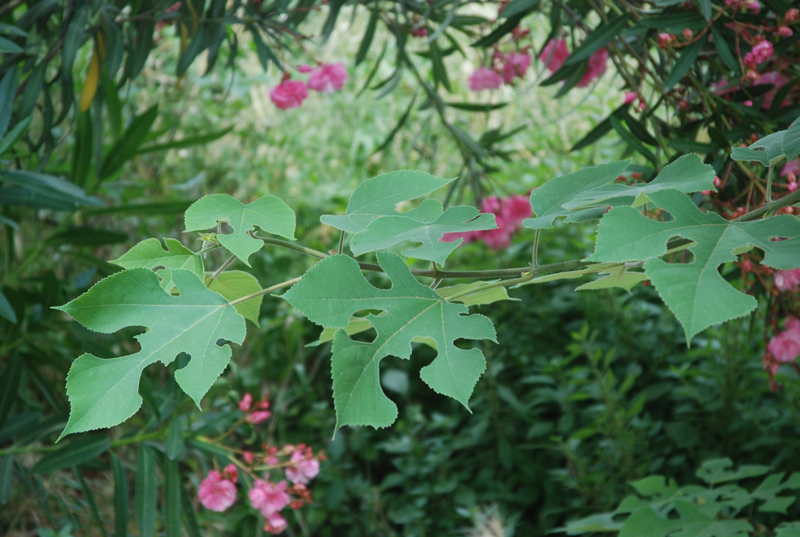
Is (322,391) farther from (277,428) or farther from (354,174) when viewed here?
(354,174)

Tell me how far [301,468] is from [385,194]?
0.75 meters

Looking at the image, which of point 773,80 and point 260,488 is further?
point 260,488

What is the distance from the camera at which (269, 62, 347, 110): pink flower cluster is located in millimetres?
1342

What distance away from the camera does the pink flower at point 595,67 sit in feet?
3.44

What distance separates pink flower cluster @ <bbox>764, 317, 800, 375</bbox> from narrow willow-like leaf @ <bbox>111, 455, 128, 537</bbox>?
3.07 feet

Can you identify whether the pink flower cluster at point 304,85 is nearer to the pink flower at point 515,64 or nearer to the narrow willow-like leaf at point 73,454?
the pink flower at point 515,64

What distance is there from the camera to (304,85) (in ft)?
4.43

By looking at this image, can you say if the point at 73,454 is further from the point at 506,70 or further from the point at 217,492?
the point at 506,70

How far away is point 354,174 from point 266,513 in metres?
1.56

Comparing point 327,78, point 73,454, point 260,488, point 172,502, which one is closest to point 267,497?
point 260,488

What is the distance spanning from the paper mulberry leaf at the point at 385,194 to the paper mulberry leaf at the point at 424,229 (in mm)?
15

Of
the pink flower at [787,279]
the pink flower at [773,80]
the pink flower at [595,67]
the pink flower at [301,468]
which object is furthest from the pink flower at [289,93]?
the pink flower at [787,279]

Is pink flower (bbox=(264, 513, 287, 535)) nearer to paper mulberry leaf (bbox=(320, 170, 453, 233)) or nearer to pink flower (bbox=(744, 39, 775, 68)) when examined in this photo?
paper mulberry leaf (bbox=(320, 170, 453, 233))

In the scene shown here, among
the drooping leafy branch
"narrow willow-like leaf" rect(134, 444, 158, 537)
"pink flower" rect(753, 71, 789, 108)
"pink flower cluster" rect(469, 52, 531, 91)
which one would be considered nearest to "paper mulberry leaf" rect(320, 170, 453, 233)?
the drooping leafy branch
